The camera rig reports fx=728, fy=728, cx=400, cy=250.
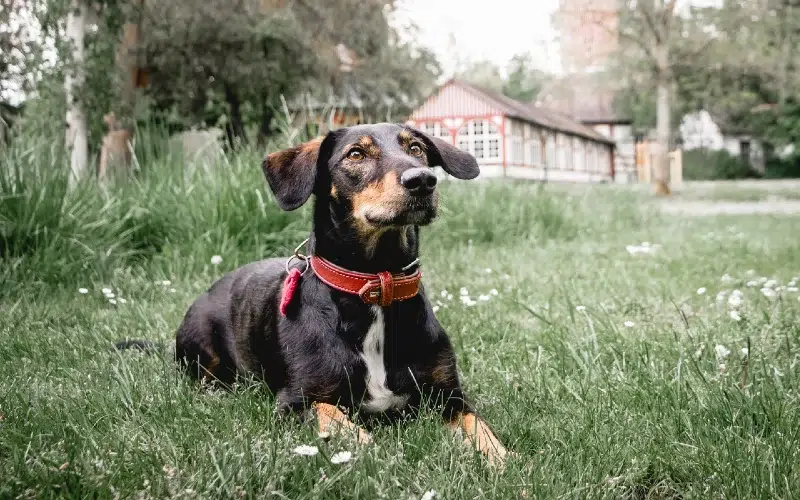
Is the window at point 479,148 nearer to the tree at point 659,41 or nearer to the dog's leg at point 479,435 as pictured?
the tree at point 659,41

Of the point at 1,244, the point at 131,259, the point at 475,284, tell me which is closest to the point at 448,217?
the point at 475,284

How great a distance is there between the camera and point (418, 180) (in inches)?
101

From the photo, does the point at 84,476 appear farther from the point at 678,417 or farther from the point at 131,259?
the point at 131,259

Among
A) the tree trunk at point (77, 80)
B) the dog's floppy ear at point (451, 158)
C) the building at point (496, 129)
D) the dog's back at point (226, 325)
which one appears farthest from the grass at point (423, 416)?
the building at point (496, 129)

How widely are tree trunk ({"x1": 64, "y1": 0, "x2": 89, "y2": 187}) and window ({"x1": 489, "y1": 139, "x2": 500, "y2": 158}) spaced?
93.6 feet

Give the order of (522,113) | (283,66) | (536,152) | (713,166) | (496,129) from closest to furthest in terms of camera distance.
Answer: (283,66) < (496,129) < (522,113) < (536,152) < (713,166)

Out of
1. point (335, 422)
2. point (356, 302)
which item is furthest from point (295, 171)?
point (335, 422)

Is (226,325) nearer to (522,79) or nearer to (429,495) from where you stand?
(429,495)

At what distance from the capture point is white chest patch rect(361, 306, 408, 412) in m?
2.54

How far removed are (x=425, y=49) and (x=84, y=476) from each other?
2593cm

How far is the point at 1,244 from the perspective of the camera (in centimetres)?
520

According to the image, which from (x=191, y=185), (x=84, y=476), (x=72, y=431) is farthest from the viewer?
(x=191, y=185)

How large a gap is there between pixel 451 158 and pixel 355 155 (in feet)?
1.50

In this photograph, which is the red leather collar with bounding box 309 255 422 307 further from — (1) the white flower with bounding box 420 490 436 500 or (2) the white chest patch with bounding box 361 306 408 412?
(1) the white flower with bounding box 420 490 436 500
